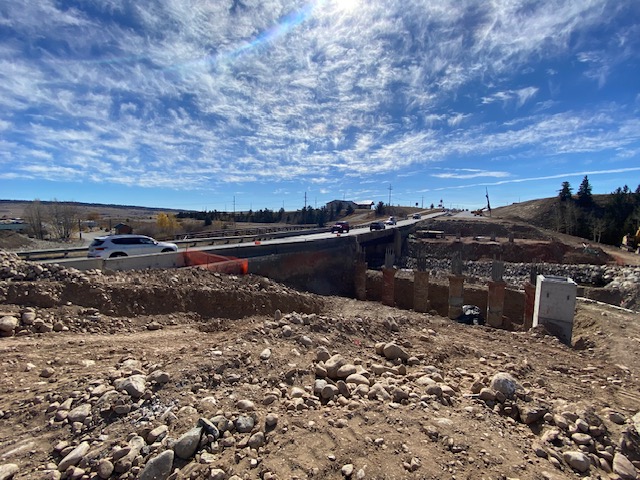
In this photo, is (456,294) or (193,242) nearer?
(456,294)

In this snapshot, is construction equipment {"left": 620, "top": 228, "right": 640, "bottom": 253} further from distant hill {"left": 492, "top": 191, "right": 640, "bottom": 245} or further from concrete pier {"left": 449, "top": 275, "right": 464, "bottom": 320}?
concrete pier {"left": 449, "top": 275, "right": 464, "bottom": 320}

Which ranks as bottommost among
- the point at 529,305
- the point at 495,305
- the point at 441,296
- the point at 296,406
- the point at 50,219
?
the point at 441,296

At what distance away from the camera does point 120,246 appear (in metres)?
Result: 16.4

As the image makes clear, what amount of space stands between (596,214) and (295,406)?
9077 cm

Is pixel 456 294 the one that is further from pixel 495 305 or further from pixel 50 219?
pixel 50 219

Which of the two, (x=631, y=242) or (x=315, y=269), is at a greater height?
(x=631, y=242)

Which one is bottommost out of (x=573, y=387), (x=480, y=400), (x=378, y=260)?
(x=378, y=260)

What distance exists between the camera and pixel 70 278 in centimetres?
1038

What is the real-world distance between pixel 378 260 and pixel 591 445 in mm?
43281

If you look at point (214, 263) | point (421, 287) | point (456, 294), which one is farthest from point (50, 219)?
point (456, 294)

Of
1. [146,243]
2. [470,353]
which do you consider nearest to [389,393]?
[470,353]

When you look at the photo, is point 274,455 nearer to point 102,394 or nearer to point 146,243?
point 102,394

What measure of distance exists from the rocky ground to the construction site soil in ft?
0.07

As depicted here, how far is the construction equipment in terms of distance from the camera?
4425 centimetres
